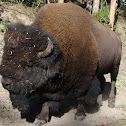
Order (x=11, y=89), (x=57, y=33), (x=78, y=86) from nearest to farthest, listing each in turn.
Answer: (x=11, y=89) → (x=57, y=33) → (x=78, y=86)

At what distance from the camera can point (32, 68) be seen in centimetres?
303

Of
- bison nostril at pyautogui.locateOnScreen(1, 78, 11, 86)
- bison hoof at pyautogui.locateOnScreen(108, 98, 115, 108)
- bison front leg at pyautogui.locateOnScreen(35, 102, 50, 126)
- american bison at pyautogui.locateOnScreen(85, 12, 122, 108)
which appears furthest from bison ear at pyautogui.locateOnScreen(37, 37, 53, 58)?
bison hoof at pyautogui.locateOnScreen(108, 98, 115, 108)

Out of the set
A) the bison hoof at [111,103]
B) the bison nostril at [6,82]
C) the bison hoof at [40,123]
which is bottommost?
the bison hoof at [111,103]

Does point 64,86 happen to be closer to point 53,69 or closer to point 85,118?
point 53,69

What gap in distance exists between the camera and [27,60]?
295 cm

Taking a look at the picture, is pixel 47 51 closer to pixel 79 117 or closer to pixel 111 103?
pixel 79 117

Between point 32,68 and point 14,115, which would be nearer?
point 32,68

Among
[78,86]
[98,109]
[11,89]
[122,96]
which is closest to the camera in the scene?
[11,89]

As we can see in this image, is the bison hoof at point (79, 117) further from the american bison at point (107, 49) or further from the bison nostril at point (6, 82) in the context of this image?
the bison nostril at point (6, 82)

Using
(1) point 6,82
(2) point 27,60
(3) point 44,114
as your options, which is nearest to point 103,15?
(3) point 44,114

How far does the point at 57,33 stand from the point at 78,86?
1.06 m

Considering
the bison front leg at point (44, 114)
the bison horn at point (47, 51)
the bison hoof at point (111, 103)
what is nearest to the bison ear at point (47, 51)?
the bison horn at point (47, 51)

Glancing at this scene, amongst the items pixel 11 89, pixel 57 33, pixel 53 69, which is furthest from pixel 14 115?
pixel 57 33

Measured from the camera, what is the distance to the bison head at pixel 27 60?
2922 mm
